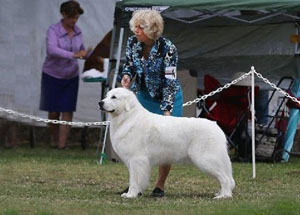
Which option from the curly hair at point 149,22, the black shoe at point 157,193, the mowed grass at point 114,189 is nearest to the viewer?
the mowed grass at point 114,189

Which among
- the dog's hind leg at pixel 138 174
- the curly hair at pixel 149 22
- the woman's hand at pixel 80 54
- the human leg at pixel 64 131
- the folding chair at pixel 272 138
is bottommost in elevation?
the human leg at pixel 64 131

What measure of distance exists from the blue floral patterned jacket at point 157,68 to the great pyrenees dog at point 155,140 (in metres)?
0.34

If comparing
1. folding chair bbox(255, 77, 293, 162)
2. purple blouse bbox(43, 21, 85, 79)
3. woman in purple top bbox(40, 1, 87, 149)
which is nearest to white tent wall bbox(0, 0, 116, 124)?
woman in purple top bbox(40, 1, 87, 149)

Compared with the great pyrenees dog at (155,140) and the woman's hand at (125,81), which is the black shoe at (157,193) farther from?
the woman's hand at (125,81)

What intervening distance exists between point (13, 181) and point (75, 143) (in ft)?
22.4

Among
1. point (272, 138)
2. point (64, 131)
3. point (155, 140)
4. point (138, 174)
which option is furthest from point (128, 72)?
point (64, 131)

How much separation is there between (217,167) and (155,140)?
69cm

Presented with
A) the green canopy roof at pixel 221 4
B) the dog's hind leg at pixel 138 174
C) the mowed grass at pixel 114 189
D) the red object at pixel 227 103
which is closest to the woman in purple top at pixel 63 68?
the mowed grass at pixel 114 189

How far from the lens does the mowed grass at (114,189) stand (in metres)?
8.88

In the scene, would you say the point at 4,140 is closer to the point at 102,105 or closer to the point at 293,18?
the point at 293,18

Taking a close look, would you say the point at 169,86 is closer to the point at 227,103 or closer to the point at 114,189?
the point at 114,189

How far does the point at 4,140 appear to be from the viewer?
17.5 metres

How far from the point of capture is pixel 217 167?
9.80 metres

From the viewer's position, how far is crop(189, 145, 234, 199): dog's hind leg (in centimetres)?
973
